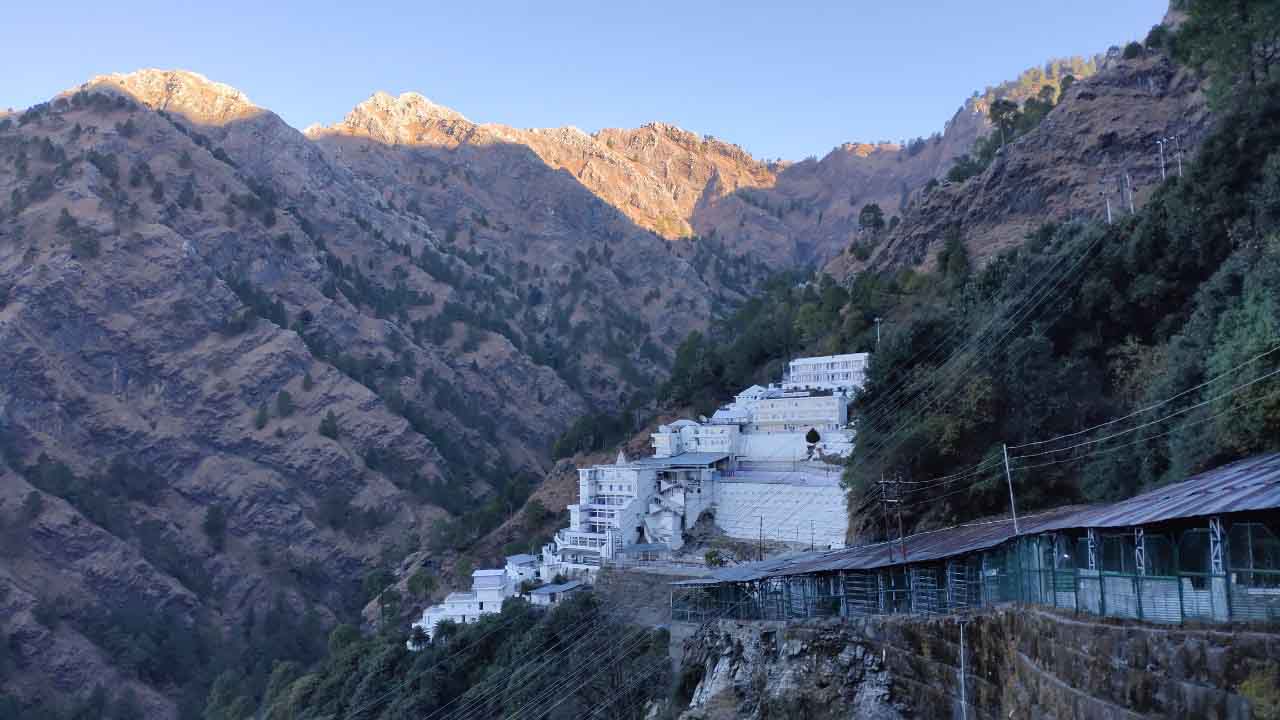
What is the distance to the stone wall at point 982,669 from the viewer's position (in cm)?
1066

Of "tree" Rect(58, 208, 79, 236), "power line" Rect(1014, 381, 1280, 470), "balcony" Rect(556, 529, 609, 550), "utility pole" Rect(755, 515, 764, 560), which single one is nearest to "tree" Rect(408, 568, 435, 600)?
"balcony" Rect(556, 529, 609, 550)

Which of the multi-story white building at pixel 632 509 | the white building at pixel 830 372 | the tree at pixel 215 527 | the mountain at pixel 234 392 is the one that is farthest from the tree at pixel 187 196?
the white building at pixel 830 372

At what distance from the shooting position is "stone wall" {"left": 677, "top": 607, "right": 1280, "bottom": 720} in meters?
10.7

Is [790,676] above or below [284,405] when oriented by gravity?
below

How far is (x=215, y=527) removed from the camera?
290ft

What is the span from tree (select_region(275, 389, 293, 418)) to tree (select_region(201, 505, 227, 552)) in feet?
38.6

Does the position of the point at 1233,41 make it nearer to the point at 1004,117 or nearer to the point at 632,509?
the point at 632,509

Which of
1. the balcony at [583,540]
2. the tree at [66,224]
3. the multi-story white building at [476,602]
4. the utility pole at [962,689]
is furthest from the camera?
the tree at [66,224]

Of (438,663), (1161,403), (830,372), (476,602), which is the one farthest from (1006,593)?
(830,372)

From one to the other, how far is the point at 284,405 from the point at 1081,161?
73110 millimetres

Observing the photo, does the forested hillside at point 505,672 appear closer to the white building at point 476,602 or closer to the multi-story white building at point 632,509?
the white building at point 476,602

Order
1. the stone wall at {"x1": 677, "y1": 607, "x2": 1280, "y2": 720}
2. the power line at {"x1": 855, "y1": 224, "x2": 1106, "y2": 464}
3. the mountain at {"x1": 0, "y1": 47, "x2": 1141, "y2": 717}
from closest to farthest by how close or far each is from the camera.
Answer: the stone wall at {"x1": 677, "y1": 607, "x2": 1280, "y2": 720}
the power line at {"x1": 855, "y1": 224, "x2": 1106, "y2": 464}
the mountain at {"x1": 0, "y1": 47, "x2": 1141, "y2": 717}

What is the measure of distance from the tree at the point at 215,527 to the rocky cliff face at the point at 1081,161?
61470 mm

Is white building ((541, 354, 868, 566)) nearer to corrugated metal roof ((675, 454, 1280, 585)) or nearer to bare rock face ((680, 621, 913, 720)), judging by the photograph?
bare rock face ((680, 621, 913, 720))
